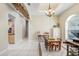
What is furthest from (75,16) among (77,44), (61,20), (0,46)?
(0,46)

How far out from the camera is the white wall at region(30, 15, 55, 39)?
4.63 metres

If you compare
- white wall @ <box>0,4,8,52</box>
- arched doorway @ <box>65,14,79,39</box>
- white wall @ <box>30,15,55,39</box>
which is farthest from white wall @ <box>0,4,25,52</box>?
arched doorway @ <box>65,14,79,39</box>

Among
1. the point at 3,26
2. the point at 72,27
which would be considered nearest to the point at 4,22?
the point at 3,26

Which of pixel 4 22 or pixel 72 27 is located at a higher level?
pixel 4 22

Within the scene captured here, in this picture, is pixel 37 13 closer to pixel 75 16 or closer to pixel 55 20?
pixel 55 20

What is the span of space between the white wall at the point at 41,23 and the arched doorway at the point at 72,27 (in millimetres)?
426

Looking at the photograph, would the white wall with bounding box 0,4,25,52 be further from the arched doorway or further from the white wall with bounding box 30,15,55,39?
the arched doorway

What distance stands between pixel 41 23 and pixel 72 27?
888 mm

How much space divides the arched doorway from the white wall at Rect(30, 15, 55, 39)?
1.40 feet

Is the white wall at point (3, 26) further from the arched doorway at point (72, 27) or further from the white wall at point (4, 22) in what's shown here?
the arched doorway at point (72, 27)

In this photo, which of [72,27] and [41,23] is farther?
[41,23]

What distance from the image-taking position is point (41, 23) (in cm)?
467

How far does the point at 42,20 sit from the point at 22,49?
102 centimetres

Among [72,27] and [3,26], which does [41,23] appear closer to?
[72,27]
